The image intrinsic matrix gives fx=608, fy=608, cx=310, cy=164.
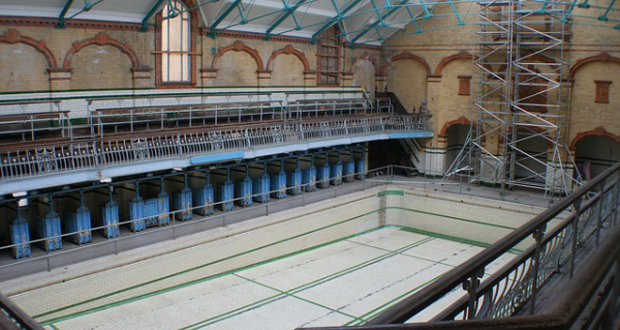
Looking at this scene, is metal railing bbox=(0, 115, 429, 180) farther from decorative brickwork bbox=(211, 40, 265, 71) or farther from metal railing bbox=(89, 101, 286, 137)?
decorative brickwork bbox=(211, 40, 265, 71)

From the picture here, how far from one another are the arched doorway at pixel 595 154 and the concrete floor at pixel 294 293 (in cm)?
492

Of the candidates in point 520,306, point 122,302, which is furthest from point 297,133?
point 520,306

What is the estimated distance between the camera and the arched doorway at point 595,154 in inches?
760

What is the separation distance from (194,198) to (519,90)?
10.9m

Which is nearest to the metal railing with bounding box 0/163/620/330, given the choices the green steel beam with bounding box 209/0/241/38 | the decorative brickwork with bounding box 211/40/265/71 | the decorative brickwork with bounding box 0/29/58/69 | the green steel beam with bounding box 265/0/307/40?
the decorative brickwork with bounding box 0/29/58/69

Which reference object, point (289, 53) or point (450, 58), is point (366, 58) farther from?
point (289, 53)

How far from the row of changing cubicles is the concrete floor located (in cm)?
152

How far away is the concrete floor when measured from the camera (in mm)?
11492

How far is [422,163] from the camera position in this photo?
71.6 feet

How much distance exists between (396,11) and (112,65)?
394 inches

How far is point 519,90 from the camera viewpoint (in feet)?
63.9

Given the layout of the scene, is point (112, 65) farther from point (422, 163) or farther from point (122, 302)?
point (422, 163)

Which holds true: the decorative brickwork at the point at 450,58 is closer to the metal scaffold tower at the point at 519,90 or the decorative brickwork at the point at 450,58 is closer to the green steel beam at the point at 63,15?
the metal scaffold tower at the point at 519,90

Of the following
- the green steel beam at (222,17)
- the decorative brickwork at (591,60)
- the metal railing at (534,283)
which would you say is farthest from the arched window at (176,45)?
the metal railing at (534,283)
